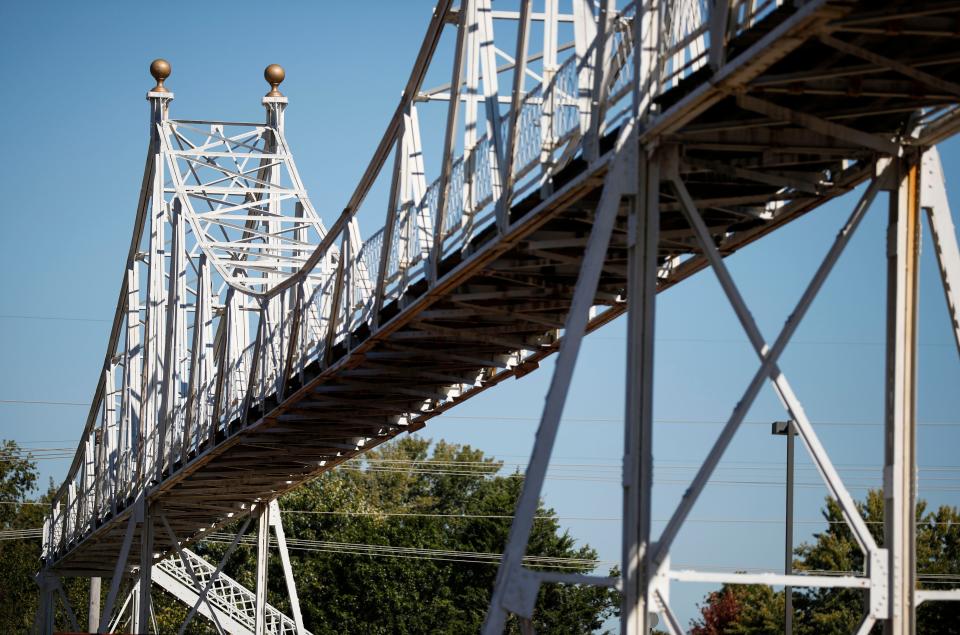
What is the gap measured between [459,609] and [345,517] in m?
7.15

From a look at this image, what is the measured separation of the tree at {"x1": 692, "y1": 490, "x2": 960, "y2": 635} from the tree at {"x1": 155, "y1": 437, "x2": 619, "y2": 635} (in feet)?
24.3

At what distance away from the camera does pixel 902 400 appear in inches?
527

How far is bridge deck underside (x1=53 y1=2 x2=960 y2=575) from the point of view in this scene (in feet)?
37.9

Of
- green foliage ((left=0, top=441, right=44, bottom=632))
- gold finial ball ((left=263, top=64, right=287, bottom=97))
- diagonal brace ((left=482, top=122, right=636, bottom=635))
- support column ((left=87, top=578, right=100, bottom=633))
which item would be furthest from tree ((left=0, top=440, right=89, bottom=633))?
diagonal brace ((left=482, top=122, right=636, bottom=635))

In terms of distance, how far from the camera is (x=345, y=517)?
72.8 m

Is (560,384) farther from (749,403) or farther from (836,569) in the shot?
(836,569)

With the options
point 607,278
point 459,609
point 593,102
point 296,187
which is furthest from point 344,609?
point 593,102

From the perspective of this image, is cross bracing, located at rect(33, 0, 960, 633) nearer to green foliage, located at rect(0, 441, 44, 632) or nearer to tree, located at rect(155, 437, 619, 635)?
tree, located at rect(155, 437, 619, 635)

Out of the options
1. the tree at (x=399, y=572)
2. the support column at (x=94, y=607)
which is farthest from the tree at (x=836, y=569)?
the support column at (x=94, y=607)

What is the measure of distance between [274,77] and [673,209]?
26.3 m

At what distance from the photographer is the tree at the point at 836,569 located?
59.6 metres

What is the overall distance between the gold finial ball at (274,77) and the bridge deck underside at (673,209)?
1383 centimetres

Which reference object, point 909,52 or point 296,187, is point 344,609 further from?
point 909,52

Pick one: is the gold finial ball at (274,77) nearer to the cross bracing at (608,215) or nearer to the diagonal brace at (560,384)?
the cross bracing at (608,215)
